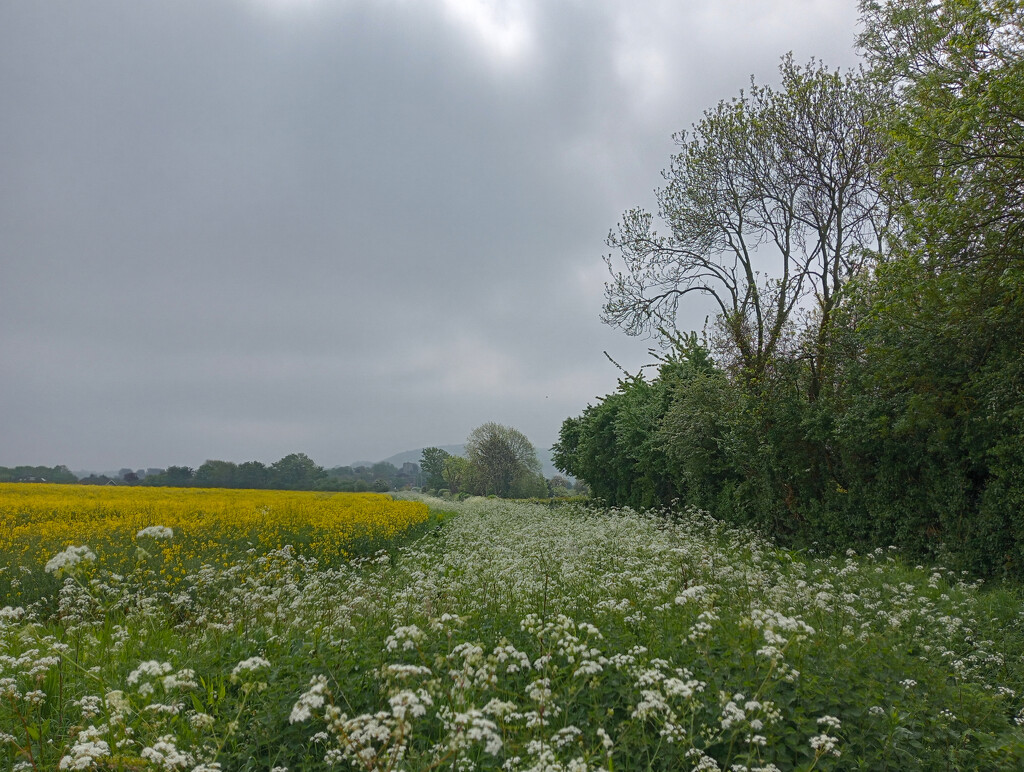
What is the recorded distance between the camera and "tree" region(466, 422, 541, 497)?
69500 mm

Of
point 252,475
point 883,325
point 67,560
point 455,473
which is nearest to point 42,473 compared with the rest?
point 252,475

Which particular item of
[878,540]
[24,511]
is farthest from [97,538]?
[878,540]

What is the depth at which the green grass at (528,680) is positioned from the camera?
3.16m

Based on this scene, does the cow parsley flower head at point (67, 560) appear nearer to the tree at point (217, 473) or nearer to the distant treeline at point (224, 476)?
the distant treeline at point (224, 476)

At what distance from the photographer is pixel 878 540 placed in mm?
11312

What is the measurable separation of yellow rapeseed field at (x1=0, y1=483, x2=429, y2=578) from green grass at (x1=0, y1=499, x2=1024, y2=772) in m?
2.99

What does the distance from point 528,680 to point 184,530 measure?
10.1 m

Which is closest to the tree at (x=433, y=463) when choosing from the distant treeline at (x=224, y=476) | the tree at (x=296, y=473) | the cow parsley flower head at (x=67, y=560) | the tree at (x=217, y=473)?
the distant treeline at (x=224, y=476)

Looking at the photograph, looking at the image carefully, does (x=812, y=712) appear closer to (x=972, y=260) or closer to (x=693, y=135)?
(x=972, y=260)

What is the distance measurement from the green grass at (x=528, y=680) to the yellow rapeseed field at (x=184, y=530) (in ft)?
9.82

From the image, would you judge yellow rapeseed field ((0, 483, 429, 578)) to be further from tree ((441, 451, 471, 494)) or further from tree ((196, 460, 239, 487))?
tree ((441, 451, 471, 494))

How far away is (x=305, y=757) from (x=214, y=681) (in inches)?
62.5

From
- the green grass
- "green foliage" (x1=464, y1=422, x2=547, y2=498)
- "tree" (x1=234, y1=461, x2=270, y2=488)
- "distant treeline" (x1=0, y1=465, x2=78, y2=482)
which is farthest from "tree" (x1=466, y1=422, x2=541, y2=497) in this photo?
the green grass

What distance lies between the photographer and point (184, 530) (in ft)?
38.4
